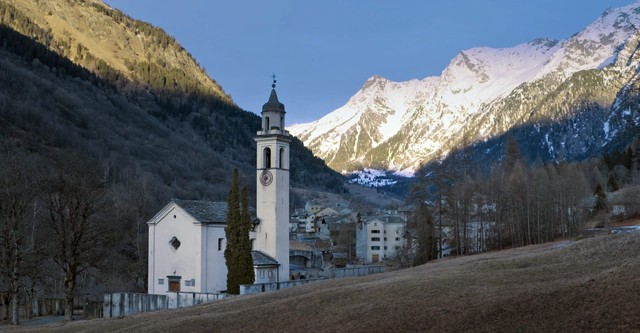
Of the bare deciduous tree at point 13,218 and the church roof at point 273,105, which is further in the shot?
the church roof at point 273,105

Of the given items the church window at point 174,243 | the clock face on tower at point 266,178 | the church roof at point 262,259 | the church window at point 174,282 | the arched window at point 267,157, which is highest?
the arched window at point 267,157

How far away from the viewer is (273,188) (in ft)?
205

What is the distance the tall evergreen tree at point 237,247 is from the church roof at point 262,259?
2.17 metres

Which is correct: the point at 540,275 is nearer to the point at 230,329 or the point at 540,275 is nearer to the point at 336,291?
the point at 336,291

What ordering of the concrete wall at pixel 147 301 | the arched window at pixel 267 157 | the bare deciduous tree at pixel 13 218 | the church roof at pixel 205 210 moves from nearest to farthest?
the bare deciduous tree at pixel 13 218 → the concrete wall at pixel 147 301 → the church roof at pixel 205 210 → the arched window at pixel 267 157

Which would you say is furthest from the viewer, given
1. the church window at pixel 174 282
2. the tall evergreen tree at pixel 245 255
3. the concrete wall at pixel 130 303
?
the church window at pixel 174 282

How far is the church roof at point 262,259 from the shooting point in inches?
2286

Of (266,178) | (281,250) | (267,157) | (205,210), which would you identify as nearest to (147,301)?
(205,210)

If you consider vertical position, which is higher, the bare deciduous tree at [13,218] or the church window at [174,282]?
the bare deciduous tree at [13,218]

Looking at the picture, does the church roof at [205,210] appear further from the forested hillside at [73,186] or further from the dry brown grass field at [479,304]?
the dry brown grass field at [479,304]

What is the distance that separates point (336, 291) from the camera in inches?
1340

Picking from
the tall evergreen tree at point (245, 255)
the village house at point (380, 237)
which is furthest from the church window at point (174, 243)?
the village house at point (380, 237)

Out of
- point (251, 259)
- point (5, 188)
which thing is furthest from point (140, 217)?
point (5, 188)

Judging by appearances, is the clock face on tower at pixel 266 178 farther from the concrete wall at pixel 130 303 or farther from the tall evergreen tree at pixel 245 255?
the concrete wall at pixel 130 303
